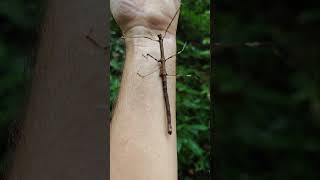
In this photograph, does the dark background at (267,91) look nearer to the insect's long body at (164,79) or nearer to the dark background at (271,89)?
the dark background at (271,89)

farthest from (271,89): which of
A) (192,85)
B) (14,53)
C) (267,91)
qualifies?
(192,85)

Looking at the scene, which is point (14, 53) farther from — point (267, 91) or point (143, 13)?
point (143, 13)

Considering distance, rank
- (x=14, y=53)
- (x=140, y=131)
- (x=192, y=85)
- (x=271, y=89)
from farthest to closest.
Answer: (x=192, y=85) → (x=140, y=131) → (x=14, y=53) → (x=271, y=89)

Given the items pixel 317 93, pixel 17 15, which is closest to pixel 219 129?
pixel 317 93

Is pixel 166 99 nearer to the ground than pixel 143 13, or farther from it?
nearer to the ground

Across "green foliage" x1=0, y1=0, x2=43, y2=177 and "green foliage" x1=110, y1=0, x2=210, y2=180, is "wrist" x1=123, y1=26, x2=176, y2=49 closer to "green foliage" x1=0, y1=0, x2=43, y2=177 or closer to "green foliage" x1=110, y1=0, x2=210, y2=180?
"green foliage" x1=0, y1=0, x2=43, y2=177

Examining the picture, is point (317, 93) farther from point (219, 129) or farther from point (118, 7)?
point (118, 7)

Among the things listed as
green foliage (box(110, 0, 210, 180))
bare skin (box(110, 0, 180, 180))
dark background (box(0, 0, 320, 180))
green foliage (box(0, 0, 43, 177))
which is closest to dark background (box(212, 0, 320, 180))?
dark background (box(0, 0, 320, 180))
